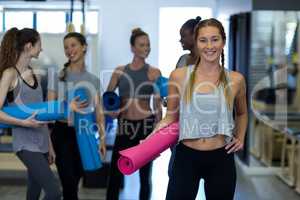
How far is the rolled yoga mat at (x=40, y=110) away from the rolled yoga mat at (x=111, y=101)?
597 mm

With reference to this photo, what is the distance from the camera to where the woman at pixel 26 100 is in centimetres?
298

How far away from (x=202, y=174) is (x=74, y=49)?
4.83ft

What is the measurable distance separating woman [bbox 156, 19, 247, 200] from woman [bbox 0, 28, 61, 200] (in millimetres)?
843

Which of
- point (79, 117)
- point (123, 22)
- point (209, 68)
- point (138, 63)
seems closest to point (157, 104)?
point (138, 63)

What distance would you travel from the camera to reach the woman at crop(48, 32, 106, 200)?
3518mm

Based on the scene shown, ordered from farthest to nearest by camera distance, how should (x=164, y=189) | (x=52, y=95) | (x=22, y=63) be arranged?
(x=164, y=189), (x=52, y=95), (x=22, y=63)

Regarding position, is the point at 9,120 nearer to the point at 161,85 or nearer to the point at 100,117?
the point at 100,117

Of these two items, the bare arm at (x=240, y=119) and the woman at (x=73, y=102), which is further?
the woman at (x=73, y=102)

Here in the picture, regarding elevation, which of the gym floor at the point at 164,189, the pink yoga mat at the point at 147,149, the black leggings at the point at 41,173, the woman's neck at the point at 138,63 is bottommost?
the gym floor at the point at 164,189

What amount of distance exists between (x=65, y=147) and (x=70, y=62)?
602 mm

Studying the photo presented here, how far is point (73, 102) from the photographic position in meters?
3.44

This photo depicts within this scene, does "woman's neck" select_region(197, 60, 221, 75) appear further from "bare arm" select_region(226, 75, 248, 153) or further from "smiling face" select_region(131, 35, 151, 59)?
"smiling face" select_region(131, 35, 151, 59)

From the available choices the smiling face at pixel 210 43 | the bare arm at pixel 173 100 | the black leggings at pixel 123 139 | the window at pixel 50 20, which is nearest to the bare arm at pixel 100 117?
the black leggings at pixel 123 139

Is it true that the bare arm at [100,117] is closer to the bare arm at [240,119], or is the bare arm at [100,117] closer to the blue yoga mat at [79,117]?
the blue yoga mat at [79,117]
